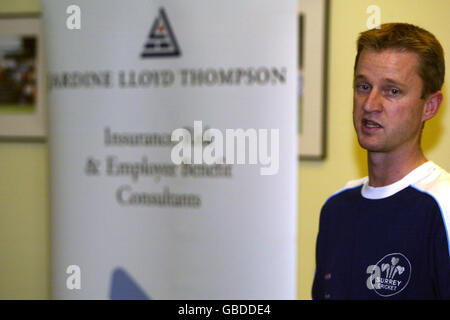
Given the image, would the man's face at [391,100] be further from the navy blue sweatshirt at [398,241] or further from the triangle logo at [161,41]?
the triangle logo at [161,41]

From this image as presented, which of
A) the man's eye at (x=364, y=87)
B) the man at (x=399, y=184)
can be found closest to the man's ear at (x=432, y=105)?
the man at (x=399, y=184)

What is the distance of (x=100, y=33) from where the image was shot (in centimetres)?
129

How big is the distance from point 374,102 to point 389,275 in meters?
0.35

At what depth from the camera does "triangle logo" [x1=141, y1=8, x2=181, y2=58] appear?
1241 mm

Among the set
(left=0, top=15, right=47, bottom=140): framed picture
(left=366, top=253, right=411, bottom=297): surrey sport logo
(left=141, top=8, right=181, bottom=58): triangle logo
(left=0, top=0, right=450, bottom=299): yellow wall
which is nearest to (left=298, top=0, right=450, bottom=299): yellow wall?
(left=0, top=0, right=450, bottom=299): yellow wall

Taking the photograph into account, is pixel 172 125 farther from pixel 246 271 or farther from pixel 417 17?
pixel 417 17

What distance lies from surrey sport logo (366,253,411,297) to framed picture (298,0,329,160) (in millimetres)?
430

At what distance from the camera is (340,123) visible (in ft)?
4.15

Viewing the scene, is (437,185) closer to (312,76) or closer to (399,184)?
(399,184)

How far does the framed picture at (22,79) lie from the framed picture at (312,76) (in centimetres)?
86

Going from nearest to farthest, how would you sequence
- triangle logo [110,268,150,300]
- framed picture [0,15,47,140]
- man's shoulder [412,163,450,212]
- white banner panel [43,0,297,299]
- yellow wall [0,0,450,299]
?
man's shoulder [412,163,450,212] < yellow wall [0,0,450,299] < white banner panel [43,0,297,299] < triangle logo [110,268,150,300] < framed picture [0,15,47,140]

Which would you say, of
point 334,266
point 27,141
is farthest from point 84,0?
point 334,266

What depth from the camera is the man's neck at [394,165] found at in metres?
0.93

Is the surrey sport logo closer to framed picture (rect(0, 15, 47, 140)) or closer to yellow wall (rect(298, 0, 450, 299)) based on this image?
yellow wall (rect(298, 0, 450, 299))
